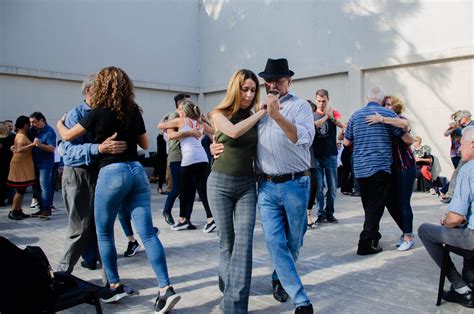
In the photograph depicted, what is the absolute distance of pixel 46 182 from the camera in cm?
768

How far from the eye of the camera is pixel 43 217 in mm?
7520

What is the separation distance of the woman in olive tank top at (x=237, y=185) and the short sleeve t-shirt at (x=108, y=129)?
0.71 metres

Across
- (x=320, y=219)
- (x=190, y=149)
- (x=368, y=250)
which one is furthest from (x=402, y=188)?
(x=190, y=149)

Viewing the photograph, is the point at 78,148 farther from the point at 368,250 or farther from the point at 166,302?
the point at 368,250

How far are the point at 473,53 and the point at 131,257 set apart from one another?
933 centimetres

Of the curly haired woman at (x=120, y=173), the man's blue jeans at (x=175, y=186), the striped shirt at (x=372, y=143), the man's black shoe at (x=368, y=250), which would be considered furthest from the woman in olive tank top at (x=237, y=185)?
the man's blue jeans at (x=175, y=186)

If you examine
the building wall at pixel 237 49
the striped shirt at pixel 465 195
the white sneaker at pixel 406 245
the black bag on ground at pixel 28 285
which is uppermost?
the building wall at pixel 237 49

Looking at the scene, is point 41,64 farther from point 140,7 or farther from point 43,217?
point 43,217

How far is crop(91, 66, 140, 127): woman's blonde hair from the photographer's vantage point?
3.41 meters

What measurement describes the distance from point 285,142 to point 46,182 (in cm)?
586

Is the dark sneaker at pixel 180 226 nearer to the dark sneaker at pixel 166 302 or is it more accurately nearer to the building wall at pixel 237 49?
the dark sneaker at pixel 166 302

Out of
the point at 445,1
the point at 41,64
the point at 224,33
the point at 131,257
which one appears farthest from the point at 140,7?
the point at 131,257

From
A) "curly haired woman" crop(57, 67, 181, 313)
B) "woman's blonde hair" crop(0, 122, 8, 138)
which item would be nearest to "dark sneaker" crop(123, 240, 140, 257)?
"curly haired woman" crop(57, 67, 181, 313)

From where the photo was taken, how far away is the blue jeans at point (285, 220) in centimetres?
311
